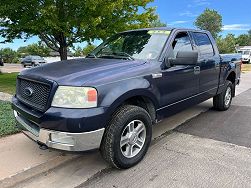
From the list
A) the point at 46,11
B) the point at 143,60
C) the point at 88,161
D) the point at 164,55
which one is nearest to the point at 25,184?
the point at 88,161

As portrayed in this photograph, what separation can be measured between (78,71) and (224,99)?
4209mm

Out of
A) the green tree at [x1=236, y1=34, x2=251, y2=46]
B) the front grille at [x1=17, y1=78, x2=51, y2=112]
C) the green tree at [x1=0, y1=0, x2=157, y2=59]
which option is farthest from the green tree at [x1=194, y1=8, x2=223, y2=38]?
the front grille at [x1=17, y1=78, x2=51, y2=112]

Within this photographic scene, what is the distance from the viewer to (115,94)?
338 cm

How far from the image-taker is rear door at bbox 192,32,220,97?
530cm

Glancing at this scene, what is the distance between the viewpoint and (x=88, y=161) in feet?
13.1

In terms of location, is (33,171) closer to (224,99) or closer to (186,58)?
(186,58)

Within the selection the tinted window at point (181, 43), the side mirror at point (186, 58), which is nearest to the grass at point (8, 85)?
the tinted window at point (181, 43)

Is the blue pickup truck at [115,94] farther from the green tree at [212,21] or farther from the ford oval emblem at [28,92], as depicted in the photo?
the green tree at [212,21]

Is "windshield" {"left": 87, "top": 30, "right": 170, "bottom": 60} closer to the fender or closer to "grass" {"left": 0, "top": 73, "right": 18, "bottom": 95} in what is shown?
the fender

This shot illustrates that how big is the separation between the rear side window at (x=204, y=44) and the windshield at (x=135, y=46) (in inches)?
42.0

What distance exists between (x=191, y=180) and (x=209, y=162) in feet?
2.00

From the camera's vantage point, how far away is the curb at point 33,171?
133 inches

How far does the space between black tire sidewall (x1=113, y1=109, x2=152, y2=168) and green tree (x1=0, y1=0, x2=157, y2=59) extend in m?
6.68

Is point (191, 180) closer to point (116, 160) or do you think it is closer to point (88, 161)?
point (116, 160)
